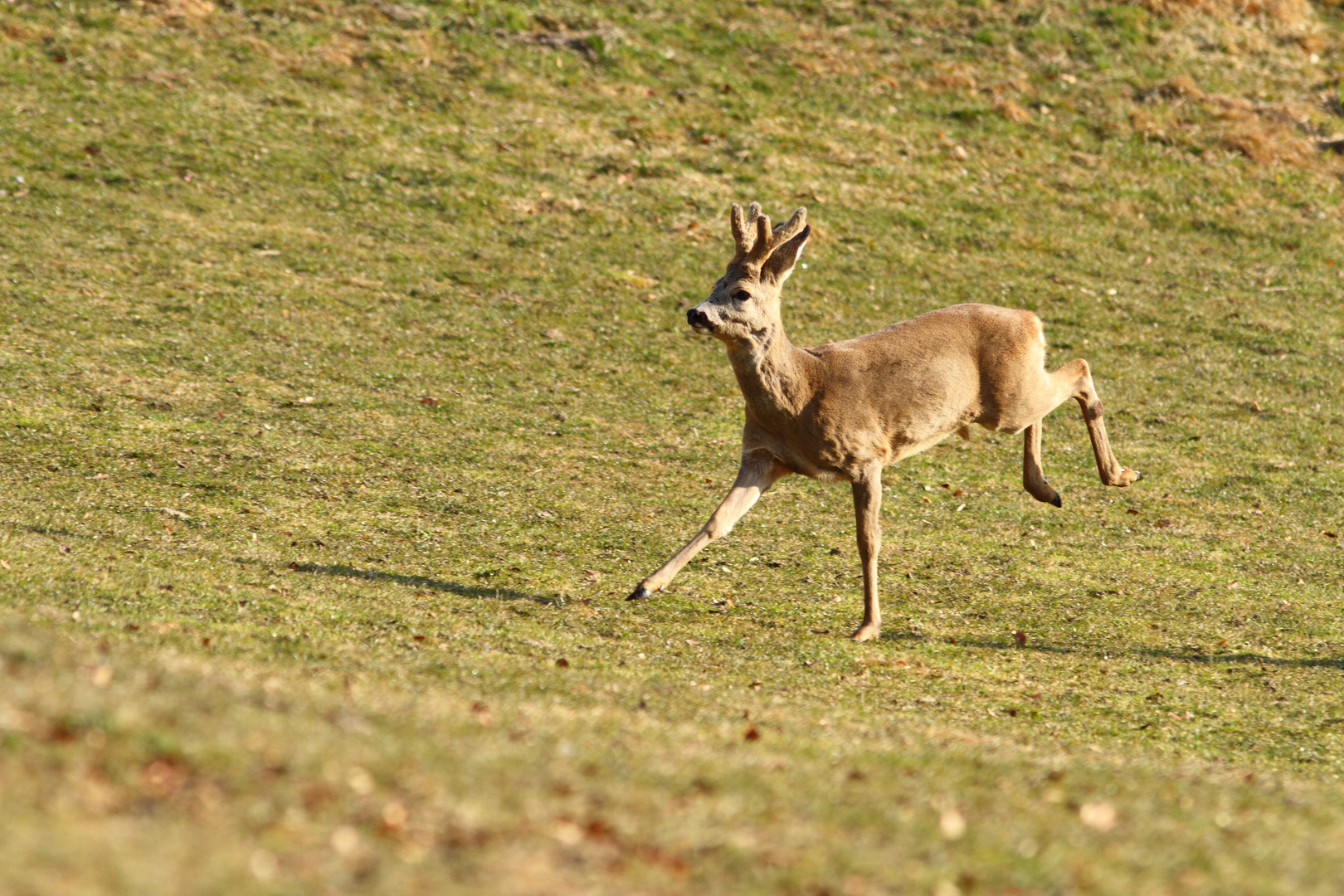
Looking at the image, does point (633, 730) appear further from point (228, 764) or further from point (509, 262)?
point (509, 262)

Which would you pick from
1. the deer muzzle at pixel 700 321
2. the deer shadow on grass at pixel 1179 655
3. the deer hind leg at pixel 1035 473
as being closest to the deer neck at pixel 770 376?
the deer muzzle at pixel 700 321

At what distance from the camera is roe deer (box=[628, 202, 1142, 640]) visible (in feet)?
29.3

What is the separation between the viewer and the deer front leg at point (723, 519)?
913cm

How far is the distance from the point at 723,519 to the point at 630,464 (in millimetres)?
4082

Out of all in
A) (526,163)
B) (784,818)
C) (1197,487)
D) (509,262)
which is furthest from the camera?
(526,163)

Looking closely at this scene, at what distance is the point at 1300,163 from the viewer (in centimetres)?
2389

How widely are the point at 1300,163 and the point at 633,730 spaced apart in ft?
71.9

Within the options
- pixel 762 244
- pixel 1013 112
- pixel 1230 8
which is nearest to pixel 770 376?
pixel 762 244

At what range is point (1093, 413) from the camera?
10.8 meters

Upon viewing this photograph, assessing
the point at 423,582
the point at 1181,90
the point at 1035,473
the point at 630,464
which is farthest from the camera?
the point at 1181,90

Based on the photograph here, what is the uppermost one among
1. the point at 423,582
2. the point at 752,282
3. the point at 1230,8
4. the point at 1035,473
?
the point at 1230,8

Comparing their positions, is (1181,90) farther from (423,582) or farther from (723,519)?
(423,582)

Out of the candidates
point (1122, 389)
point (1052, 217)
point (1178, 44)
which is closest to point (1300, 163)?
point (1178, 44)

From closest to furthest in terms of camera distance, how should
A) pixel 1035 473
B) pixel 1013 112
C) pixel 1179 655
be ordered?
pixel 1179 655 → pixel 1035 473 → pixel 1013 112
